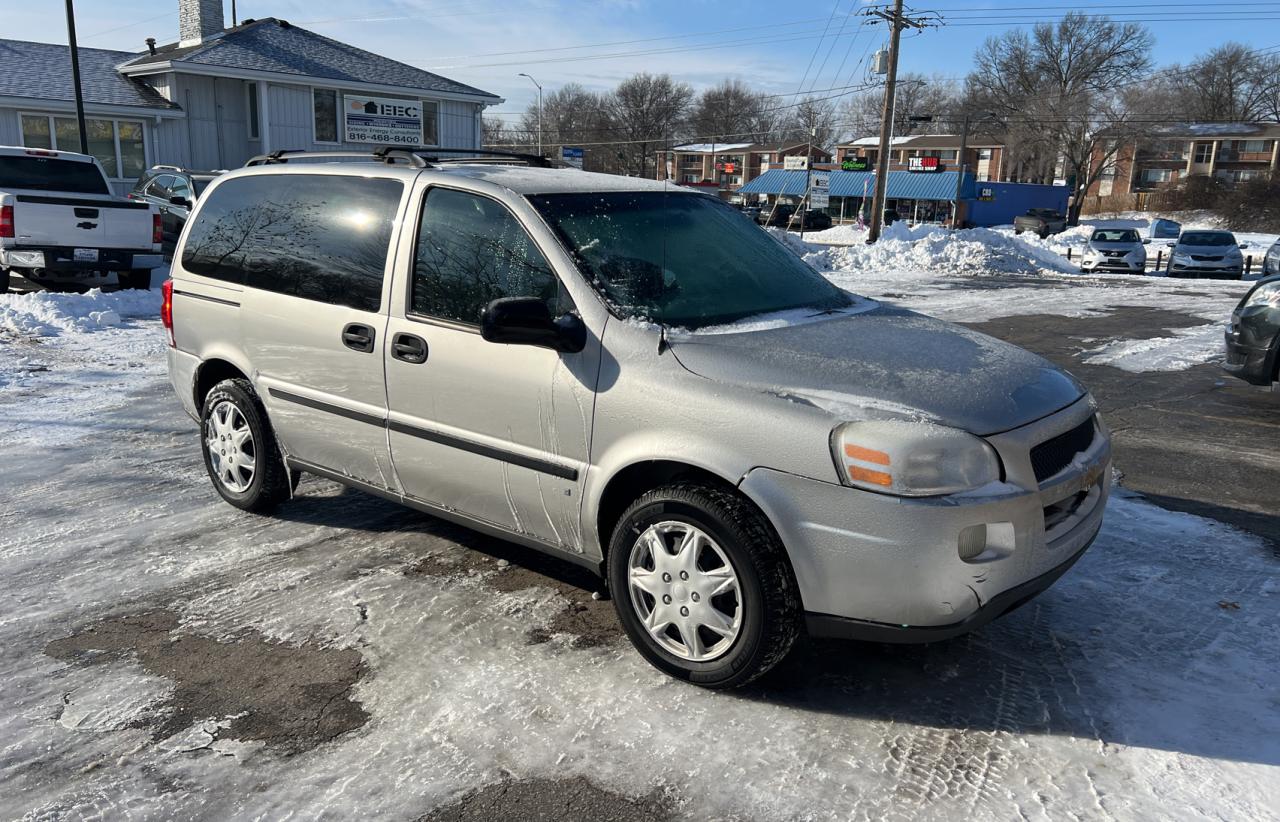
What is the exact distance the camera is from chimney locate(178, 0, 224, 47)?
1101 inches

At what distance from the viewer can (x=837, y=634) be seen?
126 inches

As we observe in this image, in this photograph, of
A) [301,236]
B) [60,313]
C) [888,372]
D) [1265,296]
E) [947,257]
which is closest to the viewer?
[888,372]

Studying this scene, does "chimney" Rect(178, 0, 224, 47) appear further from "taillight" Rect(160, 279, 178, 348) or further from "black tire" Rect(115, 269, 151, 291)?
"taillight" Rect(160, 279, 178, 348)

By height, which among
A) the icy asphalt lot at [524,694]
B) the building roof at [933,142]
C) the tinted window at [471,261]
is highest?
the building roof at [933,142]

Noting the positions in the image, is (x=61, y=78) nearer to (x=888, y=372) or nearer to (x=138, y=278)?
(x=138, y=278)

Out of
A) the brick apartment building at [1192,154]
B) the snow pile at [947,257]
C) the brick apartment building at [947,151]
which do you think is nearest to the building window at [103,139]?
the snow pile at [947,257]

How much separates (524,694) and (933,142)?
90415 millimetres

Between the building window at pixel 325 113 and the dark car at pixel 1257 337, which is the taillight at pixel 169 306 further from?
the building window at pixel 325 113

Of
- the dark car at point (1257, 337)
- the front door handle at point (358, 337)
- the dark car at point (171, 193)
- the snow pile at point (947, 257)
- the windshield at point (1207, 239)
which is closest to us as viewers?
the front door handle at point (358, 337)

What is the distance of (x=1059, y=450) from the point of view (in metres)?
3.41

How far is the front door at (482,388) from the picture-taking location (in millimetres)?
3688

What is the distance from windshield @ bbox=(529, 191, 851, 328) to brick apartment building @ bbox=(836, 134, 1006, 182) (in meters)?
81.9

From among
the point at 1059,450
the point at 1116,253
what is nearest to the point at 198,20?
the point at 1116,253

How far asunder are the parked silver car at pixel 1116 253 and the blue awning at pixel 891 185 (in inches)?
1489
